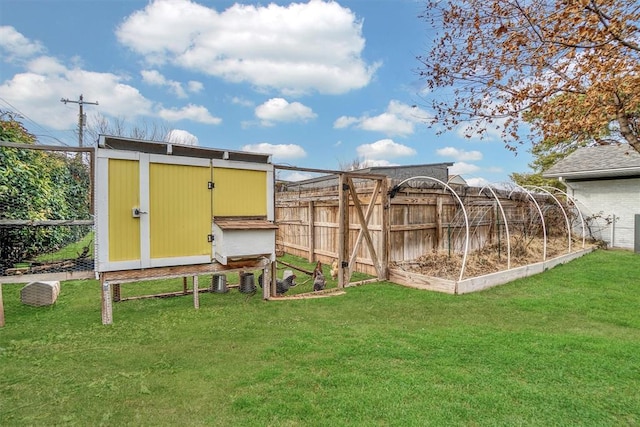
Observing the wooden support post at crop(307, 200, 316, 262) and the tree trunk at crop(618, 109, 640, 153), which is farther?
the wooden support post at crop(307, 200, 316, 262)

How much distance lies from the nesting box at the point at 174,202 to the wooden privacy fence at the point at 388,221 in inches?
68.0

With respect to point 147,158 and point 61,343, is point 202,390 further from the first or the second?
point 147,158

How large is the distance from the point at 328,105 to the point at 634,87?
11187 millimetres

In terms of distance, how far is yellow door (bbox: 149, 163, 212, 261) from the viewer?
4410 mm

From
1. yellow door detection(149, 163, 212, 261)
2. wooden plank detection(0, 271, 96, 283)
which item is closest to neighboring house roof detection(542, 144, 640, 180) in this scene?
yellow door detection(149, 163, 212, 261)

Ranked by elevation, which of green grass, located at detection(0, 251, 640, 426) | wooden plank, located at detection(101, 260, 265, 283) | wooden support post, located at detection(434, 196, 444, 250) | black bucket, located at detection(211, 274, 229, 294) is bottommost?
green grass, located at detection(0, 251, 640, 426)

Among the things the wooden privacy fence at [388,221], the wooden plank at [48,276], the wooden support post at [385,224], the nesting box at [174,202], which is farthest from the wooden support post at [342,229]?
the wooden plank at [48,276]

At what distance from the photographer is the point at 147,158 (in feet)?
14.2

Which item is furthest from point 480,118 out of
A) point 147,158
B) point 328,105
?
point 328,105

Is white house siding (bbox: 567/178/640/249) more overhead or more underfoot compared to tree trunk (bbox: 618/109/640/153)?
more underfoot

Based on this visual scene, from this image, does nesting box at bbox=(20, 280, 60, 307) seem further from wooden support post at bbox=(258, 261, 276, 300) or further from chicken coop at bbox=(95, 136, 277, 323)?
wooden support post at bbox=(258, 261, 276, 300)

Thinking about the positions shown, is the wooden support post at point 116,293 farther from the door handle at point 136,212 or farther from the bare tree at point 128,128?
the bare tree at point 128,128

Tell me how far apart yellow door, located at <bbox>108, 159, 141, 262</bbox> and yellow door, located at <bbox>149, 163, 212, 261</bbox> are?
0.57ft

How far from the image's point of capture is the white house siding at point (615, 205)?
10.6 meters
